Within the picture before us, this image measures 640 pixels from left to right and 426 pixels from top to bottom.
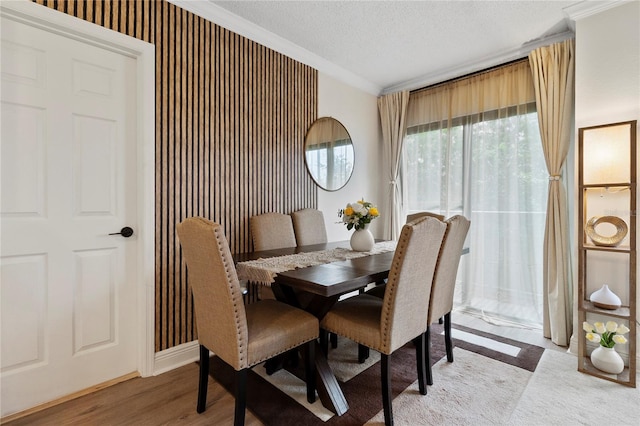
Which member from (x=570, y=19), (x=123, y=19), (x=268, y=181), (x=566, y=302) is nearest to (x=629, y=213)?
(x=566, y=302)

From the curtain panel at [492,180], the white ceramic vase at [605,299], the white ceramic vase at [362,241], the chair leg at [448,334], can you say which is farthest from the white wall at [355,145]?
the white ceramic vase at [605,299]

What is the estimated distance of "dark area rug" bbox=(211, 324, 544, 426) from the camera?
1571 mm

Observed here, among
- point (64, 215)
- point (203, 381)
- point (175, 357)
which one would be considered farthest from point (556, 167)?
point (64, 215)

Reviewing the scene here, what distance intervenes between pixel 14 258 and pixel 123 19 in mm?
1509

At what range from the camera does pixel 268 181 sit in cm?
270

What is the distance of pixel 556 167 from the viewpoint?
2562 millimetres

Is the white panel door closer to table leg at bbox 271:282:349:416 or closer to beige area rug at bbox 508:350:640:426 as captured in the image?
table leg at bbox 271:282:349:416

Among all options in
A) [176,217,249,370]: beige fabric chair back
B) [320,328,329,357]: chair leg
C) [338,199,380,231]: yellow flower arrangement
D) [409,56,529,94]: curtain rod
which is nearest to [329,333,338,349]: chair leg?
[320,328,329,357]: chair leg

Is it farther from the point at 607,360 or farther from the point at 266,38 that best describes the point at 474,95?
the point at 607,360

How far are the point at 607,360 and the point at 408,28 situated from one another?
2.82 m

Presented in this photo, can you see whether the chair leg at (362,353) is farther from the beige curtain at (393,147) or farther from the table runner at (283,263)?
the beige curtain at (393,147)

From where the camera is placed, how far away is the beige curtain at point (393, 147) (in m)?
3.68

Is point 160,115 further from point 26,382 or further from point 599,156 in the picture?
point 599,156

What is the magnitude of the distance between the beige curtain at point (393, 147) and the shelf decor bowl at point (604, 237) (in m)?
1.80
